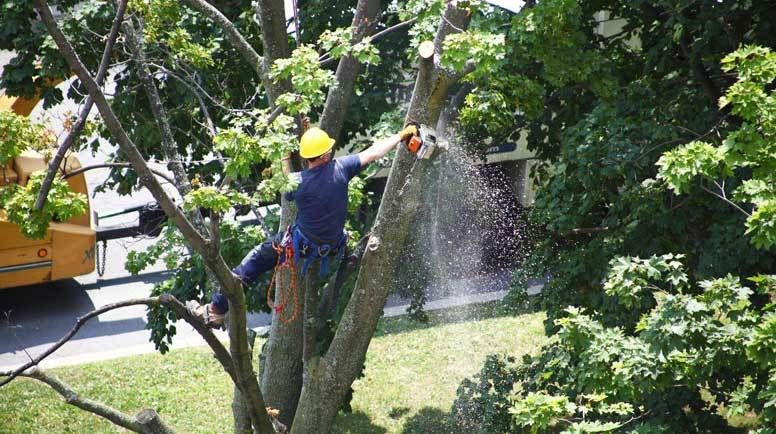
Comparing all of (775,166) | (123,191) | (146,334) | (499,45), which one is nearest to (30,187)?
(123,191)

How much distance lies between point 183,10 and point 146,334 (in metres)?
5.65

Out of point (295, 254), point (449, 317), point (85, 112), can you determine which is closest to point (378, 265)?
point (295, 254)

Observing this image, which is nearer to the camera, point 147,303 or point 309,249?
point 147,303

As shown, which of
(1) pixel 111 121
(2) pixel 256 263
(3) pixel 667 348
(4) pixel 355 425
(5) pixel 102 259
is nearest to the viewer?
(1) pixel 111 121

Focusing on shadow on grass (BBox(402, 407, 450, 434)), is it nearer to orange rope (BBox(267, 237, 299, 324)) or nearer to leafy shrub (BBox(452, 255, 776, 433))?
orange rope (BBox(267, 237, 299, 324))

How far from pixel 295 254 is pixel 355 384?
5724mm

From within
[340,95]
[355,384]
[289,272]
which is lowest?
[355,384]

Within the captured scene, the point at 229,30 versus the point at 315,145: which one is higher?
the point at 229,30

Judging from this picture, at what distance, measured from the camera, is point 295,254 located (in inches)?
267

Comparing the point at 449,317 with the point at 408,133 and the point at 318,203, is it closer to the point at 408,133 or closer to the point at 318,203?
the point at 318,203

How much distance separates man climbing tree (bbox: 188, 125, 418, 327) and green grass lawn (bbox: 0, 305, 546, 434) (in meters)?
4.51

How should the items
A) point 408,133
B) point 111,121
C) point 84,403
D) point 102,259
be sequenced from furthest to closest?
1. point 102,259
2. point 408,133
3. point 84,403
4. point 111,121

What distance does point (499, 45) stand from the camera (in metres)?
6.05

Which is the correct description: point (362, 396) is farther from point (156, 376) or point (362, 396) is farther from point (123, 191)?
point (123, 191)
